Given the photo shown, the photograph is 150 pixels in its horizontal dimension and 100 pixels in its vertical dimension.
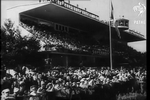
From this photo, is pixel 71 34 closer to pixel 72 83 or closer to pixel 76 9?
pixel 76 9

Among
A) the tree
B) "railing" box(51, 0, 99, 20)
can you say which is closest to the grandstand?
"railing" box(51, 0, 99, 20)

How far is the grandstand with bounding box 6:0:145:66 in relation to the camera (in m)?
6.15

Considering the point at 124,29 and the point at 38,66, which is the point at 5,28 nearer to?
the point at 38,66

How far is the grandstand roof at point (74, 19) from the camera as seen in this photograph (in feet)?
20.3

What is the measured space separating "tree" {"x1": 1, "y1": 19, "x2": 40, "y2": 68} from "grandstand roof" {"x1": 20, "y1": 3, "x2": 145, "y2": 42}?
0.59 meters

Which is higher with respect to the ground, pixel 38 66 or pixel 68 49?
pixel 68 49

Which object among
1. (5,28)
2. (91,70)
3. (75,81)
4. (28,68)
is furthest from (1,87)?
(91,70)

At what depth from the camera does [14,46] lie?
6.05 m

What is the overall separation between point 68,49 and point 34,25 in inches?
44.7

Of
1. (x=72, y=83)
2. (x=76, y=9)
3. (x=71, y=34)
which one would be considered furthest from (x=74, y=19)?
(x=72, y=83)

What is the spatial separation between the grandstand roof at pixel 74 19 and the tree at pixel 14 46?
1.93 feet

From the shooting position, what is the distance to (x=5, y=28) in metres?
5.99

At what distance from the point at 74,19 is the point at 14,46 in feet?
6.01

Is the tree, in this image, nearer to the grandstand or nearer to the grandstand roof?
the grandstand
